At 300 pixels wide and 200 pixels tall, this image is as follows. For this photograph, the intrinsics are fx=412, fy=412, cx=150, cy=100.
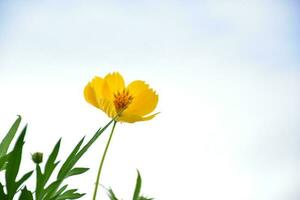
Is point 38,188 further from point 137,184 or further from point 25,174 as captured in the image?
point 137,184

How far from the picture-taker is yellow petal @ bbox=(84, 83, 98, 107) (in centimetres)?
51

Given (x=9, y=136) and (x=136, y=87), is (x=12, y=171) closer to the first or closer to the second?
(x=9, y=136)

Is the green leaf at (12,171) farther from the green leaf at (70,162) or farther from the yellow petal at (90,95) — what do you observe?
the yellow petal at (90,95)

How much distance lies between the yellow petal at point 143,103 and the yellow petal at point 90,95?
0.14ft

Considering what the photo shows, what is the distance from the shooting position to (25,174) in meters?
0.41

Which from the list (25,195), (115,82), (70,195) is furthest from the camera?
(115,82)

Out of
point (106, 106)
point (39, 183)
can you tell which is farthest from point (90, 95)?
point (39, 183)

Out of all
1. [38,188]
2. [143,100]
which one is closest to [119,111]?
[143,100]

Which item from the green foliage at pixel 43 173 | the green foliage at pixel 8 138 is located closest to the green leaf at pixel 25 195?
the green foliage at pixel 43 173

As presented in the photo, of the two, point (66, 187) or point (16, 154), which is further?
point (66, 187)

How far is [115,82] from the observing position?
578 millimetres

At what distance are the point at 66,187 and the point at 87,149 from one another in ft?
0.43

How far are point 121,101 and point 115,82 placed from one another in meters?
0.07

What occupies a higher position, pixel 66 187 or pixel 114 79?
pixel 114 79
